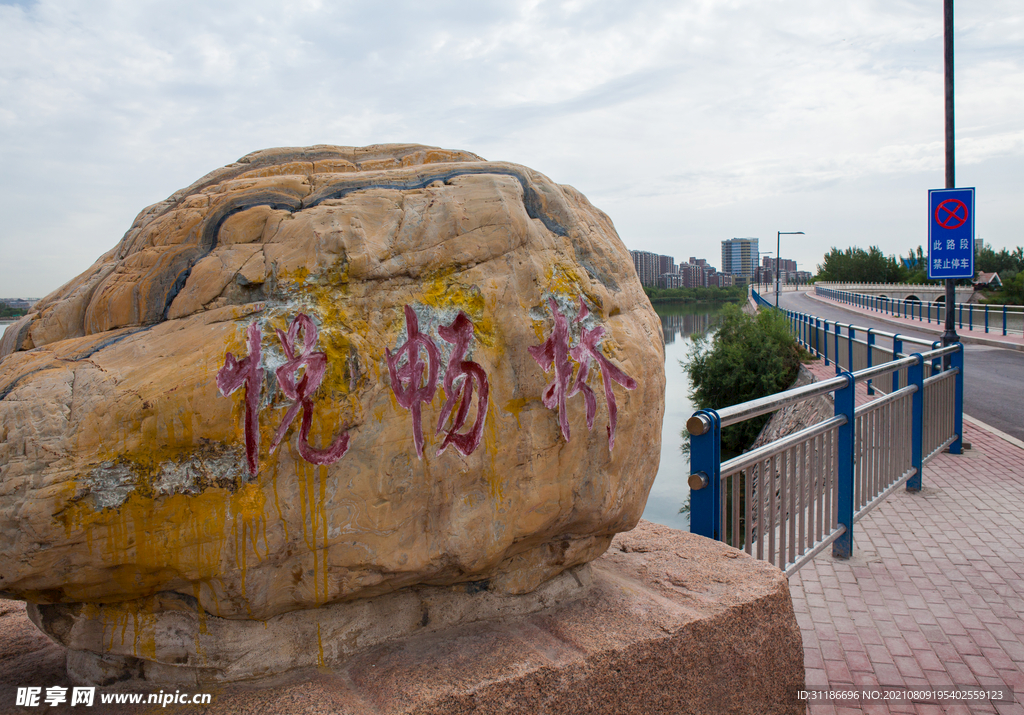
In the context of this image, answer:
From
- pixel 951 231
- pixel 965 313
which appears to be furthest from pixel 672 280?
pixel 951 231

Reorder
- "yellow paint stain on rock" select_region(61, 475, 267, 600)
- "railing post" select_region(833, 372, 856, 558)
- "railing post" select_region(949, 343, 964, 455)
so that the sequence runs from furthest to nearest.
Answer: "railing post" select_region(949, 343, 964, 455) → "railing post" select_region(833, 372, 856, 558) → "yellow paint stain on rock" select_region(61, 475, 267, 600)

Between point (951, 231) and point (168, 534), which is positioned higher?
point (951, 231)

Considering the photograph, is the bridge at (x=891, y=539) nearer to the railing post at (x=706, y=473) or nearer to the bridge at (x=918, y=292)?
the railing post at (x=706, y=473)

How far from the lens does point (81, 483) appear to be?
6.54ft

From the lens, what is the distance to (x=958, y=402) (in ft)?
22.6

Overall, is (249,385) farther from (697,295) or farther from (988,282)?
(697,295)

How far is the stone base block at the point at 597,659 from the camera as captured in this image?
2.19 meters

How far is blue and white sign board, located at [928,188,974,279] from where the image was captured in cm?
752

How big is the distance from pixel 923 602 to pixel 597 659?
2.57m

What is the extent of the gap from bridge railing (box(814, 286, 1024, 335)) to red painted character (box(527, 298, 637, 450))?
1662cm

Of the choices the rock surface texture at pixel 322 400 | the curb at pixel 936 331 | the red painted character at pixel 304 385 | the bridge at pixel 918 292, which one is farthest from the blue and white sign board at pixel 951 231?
the bridge at pixel 918 292

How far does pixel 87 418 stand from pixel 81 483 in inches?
7.7

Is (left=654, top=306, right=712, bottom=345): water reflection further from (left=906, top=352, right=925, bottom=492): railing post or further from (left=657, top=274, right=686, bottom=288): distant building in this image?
(left=906, top=352, right=925, bottom=492): railing post

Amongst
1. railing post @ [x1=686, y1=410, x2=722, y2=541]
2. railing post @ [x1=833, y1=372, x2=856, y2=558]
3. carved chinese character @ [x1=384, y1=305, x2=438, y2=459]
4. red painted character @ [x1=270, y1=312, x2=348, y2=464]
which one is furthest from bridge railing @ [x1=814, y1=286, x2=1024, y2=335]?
red painted character @ [x1=270, y1=312, x2=348, y2=464]
